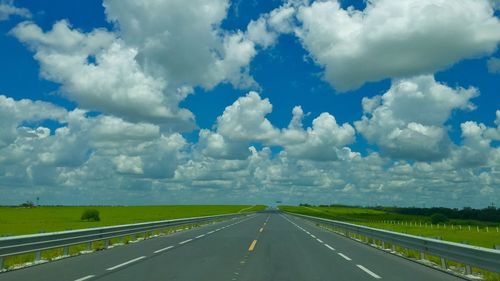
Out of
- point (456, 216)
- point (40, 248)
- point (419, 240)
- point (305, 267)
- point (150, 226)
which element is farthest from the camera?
point (456, 216)

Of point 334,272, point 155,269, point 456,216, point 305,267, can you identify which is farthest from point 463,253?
point 456,216

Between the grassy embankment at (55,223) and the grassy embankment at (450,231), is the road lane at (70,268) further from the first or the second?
the grassy embankment at (450,231)

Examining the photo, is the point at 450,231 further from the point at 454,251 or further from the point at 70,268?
the point at 70,268

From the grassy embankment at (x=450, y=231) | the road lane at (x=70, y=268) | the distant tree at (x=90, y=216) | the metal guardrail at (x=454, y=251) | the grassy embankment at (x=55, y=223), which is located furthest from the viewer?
the distant tree at (x=90, y=216)

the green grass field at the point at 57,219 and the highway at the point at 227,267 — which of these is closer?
the highway at the point at 227,267

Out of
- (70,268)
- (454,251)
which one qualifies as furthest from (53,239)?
(454,251)

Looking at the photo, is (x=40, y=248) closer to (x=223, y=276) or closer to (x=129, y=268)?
(x=129, y=268)

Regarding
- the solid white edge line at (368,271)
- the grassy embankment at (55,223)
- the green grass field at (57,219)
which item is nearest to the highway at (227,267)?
the solid white edge line at (368,271)

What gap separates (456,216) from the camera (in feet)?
447

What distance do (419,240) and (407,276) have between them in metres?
3.81

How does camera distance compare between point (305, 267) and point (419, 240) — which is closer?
point (305, 267)

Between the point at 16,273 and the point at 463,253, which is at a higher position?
the point at 463,253

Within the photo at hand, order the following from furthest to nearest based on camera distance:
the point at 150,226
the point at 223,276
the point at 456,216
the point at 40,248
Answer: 1. the point at 456,216
2. the point at 150,226
3. the point at 40,248
4. the point at 223,276

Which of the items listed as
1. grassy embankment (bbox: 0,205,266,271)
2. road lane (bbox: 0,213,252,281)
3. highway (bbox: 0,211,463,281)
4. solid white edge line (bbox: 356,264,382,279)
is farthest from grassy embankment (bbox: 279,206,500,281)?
grassy embankment (bbox: 0,205,266,271)
